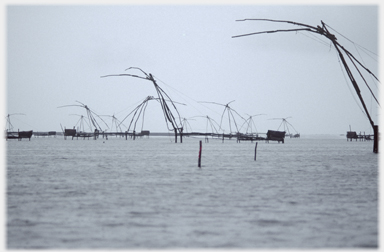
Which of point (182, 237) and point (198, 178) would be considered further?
point (198, 178)

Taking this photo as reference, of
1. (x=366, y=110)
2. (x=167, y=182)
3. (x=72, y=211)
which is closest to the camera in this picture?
(x=72, y=211)

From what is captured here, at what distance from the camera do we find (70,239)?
477cm

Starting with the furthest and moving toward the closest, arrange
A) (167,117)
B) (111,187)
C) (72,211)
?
(167,117), (111,187), (72,211)

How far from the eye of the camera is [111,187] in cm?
912

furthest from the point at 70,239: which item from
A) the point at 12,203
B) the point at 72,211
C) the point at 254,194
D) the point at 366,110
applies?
the point at 366,110

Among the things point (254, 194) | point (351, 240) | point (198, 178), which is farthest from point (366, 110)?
point (351, 240)

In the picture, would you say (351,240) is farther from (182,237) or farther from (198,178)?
(198,178)

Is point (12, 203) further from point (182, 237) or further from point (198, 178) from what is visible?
point (198, 178)

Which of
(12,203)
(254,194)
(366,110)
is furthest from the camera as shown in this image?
(366,110)

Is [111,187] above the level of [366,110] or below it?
below

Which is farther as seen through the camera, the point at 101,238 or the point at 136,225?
the point at 136,225

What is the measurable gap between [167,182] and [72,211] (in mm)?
3790

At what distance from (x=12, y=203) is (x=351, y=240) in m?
5.14

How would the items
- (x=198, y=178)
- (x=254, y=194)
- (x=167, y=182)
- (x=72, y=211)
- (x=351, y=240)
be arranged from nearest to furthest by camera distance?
(x=351, y=240) < (x=72, y=211) < (x=254, y=194) < (x=167, y=182) < (x=198, y=178)
